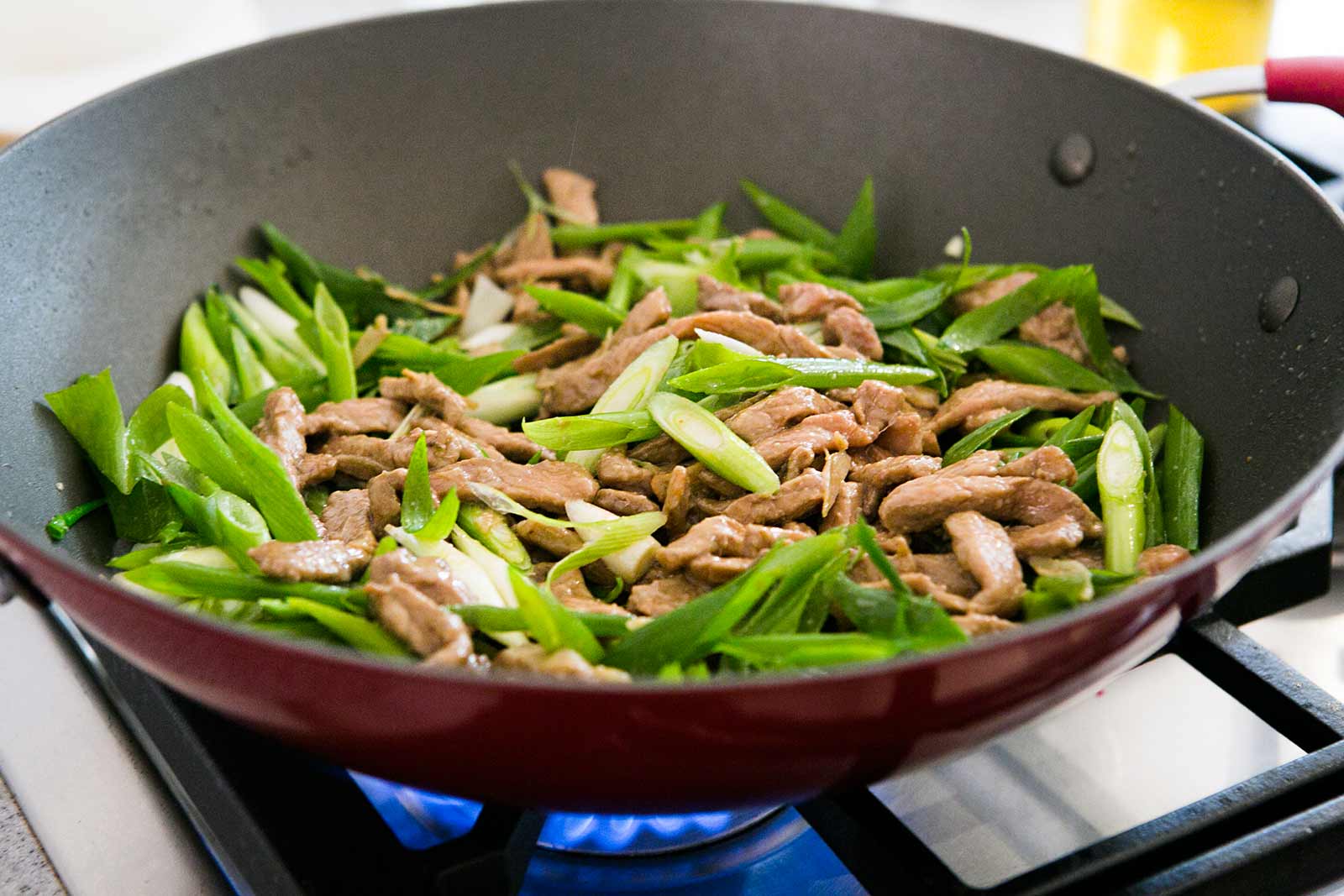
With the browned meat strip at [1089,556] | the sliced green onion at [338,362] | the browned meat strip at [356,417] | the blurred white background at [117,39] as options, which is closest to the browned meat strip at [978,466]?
the browned meat strip at [1089,556]

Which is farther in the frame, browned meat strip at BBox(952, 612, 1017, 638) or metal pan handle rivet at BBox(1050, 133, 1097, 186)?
metal pan handle rivet at BBox(1050, 133, 1097, 186)

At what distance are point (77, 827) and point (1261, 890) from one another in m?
1.06

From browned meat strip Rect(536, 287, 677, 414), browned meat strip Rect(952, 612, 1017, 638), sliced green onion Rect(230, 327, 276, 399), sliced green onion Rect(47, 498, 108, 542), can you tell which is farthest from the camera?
sliced green onion Rect(230, 327, 276, 399)

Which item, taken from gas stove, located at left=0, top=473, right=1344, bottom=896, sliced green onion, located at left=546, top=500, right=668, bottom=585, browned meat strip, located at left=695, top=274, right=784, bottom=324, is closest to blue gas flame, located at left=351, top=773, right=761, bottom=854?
gas stove, located at left=0, top=473, right=1344, bottom=896

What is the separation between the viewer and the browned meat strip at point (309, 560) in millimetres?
1062

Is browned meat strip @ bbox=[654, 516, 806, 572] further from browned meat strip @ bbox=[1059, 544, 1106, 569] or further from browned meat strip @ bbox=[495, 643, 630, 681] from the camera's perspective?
browned meat strip @ bbox=[1059, 544, 1106, 569]

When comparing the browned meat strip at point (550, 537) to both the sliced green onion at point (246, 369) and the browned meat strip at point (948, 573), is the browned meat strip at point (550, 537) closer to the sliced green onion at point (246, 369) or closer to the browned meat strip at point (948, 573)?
the browned meat strip at point (948, 573)

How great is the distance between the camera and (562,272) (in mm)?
1730

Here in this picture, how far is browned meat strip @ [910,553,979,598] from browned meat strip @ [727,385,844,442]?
0.70 feet

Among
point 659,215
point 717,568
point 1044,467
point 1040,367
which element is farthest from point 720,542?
point 659,215

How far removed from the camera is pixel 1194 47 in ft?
6.67

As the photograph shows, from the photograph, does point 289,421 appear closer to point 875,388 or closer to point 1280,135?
point 875,388

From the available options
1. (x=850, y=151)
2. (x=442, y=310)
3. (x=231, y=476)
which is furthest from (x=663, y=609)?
(x=850, y=151)

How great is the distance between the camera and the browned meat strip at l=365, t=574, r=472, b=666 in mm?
939
